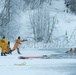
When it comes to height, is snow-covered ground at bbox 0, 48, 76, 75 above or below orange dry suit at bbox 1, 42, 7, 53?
below

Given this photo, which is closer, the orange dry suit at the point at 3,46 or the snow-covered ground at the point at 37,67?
the snow-covered ground at the point at 37,67

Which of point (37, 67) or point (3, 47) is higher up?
point (3, 47)

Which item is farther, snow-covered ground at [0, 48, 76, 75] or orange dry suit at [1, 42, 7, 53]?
orange dry suit at [1, 42, 7, 53]

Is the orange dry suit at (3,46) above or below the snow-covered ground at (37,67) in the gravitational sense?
above

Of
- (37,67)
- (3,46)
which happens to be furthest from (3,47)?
(37,67)

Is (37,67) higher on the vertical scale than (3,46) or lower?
lower

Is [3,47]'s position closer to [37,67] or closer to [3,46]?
[3,46]

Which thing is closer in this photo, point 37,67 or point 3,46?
point 37,67

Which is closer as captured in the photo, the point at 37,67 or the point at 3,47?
the point at 37,67

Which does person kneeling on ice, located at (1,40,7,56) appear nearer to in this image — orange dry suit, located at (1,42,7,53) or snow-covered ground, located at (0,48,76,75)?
orange dry suit, located at (1,42,7,53)

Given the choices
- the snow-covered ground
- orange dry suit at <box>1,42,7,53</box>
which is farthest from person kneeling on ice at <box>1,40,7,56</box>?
the snow-covered ground

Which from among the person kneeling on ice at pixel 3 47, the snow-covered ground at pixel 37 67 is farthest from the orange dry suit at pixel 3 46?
the snow-covered ground at pixel 37 67

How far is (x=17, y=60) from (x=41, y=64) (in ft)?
4.90

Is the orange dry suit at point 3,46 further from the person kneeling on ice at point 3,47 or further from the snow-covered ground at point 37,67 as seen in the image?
the snow-covered ground at point 37,67
